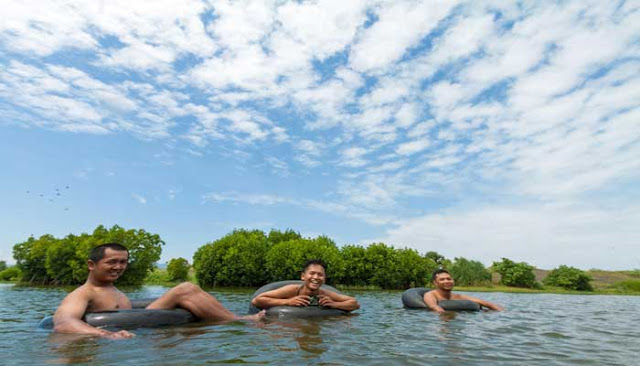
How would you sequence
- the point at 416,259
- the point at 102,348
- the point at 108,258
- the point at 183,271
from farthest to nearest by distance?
the point at 183,271 < the point at 416,259 < the point at 108,258 < the point at 102,348

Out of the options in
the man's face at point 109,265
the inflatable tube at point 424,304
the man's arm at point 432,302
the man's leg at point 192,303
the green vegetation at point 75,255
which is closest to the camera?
the man's face at point 109,265

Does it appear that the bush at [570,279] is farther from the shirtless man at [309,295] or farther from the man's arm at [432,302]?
the shirtless man at [309,295]

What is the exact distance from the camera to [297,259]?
1902 inches

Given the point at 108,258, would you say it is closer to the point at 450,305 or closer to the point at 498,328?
the point at 498,328

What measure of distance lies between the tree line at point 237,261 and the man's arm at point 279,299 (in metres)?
38.2

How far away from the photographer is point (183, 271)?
7156 centimetres

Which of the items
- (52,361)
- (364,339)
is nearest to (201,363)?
(52,361)

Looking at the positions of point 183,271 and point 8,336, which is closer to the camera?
point 8,336

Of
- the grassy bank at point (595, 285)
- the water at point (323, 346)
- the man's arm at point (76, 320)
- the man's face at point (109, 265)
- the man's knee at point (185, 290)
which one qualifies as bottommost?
the water at point (323, 346)

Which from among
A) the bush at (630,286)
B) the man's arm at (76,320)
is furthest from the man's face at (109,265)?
the bush at (630,286)

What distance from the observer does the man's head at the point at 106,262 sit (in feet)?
20.4

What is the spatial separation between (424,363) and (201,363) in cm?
229

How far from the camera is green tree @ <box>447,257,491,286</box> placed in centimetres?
6397

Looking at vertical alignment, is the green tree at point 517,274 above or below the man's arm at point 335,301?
above
